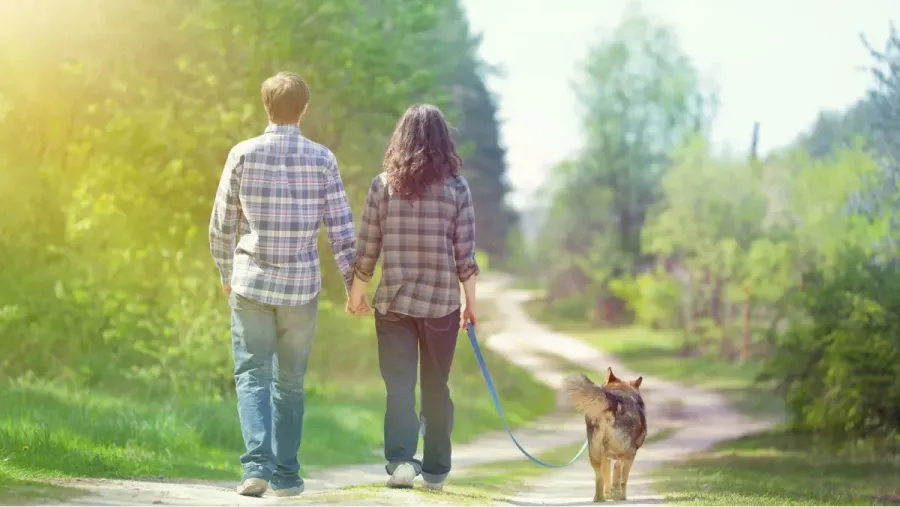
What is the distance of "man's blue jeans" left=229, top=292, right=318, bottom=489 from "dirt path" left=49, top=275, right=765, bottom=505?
26cm

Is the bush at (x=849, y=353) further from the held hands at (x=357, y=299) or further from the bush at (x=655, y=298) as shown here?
the bush at (x=655, y=298)

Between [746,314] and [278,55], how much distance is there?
769 inches

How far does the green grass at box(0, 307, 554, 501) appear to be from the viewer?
8.87 meters

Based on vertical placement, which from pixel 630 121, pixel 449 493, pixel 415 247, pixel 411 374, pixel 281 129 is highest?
pixel 630 121

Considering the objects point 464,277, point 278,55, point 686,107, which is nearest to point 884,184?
point 278,55

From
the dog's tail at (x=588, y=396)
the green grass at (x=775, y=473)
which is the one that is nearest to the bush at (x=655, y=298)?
the green grass at (x=775, y=473)

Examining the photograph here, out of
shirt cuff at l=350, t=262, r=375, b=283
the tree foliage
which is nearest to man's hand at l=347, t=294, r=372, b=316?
shirt cuff at l=350, t=262, r=375, b=283

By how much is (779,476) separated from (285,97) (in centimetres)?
836

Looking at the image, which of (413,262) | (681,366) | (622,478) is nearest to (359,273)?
(413,262)

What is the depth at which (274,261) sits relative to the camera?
704cm

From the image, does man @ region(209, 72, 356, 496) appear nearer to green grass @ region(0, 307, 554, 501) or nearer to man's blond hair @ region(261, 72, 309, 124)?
man's blond hair @ region(261, 72, 309, 124)

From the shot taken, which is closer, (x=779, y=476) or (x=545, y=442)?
(x=779, y=476)

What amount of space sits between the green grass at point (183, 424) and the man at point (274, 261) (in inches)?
56.2

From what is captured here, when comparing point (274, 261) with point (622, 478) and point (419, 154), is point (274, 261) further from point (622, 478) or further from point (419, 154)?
point (622, 478)
